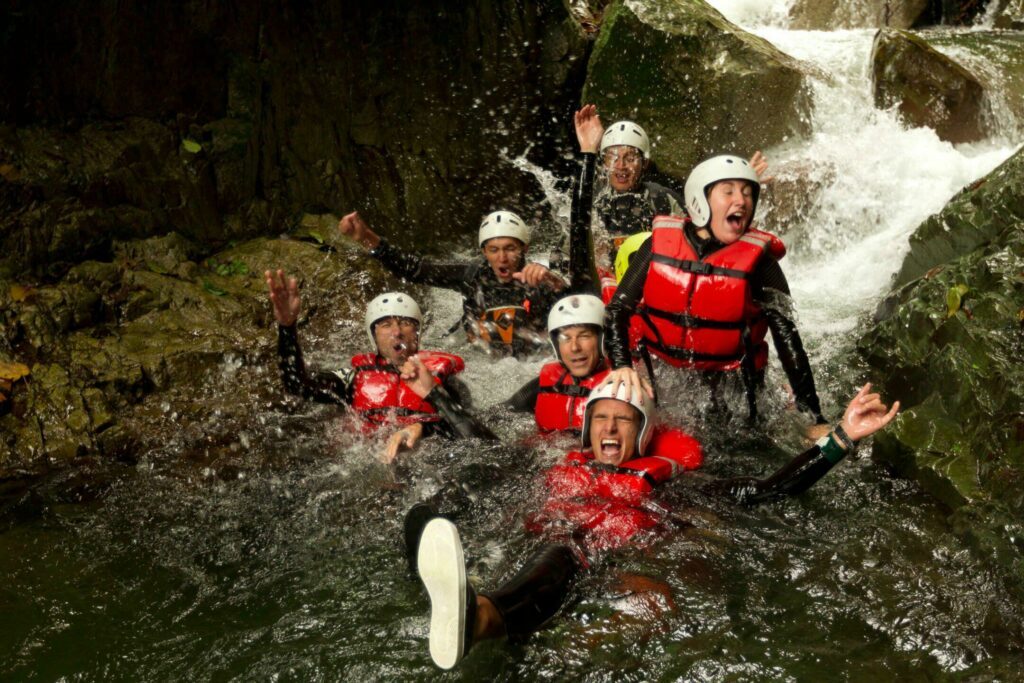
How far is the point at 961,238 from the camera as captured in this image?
5.98 m

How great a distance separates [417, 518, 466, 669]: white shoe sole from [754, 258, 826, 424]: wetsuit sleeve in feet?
8.88

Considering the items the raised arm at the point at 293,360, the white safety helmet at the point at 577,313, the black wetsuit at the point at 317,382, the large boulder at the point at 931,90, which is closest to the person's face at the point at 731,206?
the white safety helmet at the point at 577,313

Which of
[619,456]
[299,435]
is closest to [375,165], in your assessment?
[299,435]

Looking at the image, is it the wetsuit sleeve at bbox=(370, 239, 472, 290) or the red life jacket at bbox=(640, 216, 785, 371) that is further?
the wetsuit sleeve at bbox=(370, 239, 472, 290)

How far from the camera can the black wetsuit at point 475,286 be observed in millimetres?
6805

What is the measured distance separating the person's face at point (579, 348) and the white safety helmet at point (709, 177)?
0.97m

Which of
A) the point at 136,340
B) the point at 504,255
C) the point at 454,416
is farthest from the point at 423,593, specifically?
the point at 136,340

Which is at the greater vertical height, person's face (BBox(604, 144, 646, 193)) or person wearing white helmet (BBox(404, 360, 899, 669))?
person's face (BBox(604, 144, 646, 193))

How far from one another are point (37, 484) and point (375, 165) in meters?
4.66

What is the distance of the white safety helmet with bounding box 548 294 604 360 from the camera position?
5426 millimetres

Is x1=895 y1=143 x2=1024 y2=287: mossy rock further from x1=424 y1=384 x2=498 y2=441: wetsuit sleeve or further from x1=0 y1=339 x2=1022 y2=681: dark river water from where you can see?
x1=424 y1=384 x2=498 y2=441: wetsuit sleeve

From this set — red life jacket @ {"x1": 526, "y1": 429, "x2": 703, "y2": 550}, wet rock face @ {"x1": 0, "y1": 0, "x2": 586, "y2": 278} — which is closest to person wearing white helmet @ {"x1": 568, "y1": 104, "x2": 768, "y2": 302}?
wet rock face @ {"x1": 0, "y1": 0, "x2": 586, "y2": 278}

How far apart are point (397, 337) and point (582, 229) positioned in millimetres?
1645

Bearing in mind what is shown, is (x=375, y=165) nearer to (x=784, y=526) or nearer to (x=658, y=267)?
(x=658, y=267)
